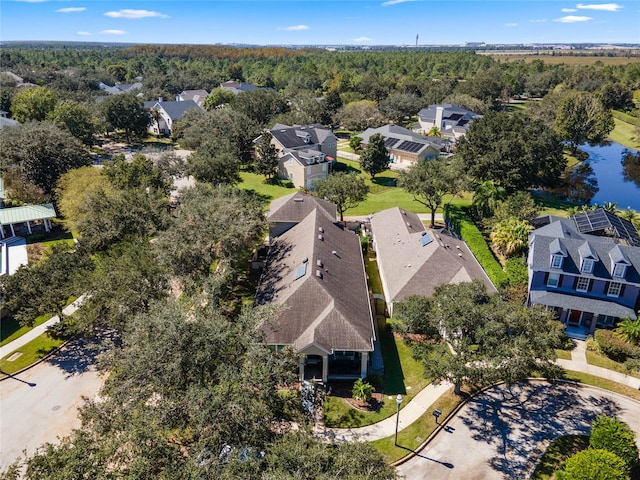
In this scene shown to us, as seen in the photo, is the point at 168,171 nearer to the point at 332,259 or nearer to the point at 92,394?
the point at 332,259

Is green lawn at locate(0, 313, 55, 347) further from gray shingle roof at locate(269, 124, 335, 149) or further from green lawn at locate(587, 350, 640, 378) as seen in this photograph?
gray shingle roof at locate(269, 124, 335, 149)

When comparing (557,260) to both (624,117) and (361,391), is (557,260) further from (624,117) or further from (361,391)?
(624,117)

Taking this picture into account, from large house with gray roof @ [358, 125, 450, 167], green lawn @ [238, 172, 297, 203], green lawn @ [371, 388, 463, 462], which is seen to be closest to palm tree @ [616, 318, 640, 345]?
green lawn @ [371, 388, 463, 462]

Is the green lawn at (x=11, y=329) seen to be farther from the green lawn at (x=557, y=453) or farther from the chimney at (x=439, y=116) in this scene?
the chimney at (x=439, y=116)

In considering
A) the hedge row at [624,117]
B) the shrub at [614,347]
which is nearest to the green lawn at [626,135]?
the hedge row at [624,117]

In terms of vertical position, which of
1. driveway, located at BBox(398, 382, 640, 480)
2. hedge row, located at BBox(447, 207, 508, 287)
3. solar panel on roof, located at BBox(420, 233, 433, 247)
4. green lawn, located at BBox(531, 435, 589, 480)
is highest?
solar panel on roof, located at BBox(420, 233, 433, 247)

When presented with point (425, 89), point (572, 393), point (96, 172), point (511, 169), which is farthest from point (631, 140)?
point (96, 172)
